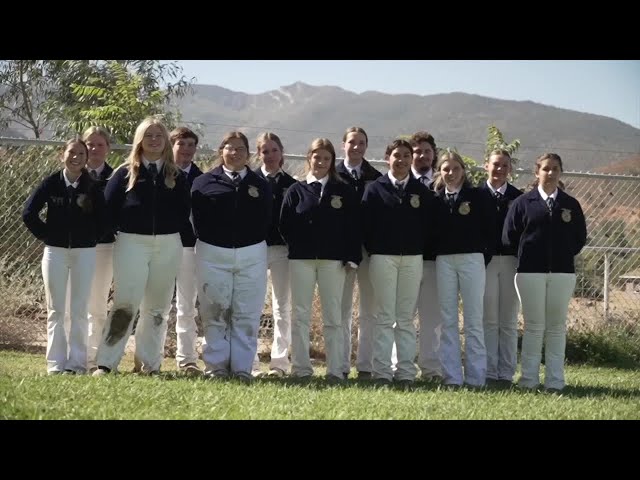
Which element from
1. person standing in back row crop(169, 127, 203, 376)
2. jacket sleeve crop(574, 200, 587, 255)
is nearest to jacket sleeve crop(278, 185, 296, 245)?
person standing in back row crop(169, 127, 203, 376)

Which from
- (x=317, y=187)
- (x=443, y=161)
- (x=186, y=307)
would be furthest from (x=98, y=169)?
(x=443, y=161)

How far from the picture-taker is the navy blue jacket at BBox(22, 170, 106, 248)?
809cm

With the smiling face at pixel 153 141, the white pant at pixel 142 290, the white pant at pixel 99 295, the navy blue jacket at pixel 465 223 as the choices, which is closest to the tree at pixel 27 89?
the white pant at pixel 99 295

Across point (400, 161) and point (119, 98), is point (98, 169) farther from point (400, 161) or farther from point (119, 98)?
point (119, 98)

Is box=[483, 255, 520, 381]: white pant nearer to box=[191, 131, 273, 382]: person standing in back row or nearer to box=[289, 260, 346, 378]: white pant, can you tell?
box=[289, 260, 346, 378]: white pant

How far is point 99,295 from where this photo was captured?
857 cm

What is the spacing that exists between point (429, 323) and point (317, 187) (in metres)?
1.72

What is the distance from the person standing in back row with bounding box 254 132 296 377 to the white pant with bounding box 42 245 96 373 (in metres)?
1.65

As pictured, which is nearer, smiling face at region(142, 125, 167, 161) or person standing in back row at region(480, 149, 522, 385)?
smiling face at region(142, 125, 167, 161)

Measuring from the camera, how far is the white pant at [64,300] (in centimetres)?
809

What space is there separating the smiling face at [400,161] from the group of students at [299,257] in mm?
13

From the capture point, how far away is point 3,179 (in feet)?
36.0

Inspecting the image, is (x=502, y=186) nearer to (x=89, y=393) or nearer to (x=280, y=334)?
(x=280, y=334)
